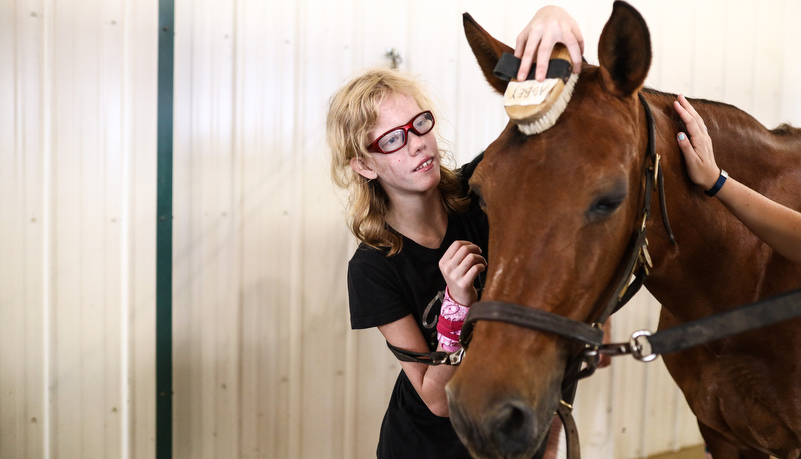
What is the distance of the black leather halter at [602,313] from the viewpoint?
0.76 meters

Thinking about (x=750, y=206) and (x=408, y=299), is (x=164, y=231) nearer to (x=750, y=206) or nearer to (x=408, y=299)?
(x=408, y=299)

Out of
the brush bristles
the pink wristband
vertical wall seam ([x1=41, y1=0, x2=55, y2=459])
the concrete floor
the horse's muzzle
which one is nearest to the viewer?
the horse's muzzle

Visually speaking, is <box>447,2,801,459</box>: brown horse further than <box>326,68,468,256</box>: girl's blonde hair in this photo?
No

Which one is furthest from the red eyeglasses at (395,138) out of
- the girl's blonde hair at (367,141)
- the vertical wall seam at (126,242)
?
the vertical wall seam at (126,242)

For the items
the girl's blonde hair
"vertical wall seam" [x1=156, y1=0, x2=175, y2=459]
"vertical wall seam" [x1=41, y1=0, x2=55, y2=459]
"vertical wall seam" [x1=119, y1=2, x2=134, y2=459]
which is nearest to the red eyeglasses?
the girl's blonde hair

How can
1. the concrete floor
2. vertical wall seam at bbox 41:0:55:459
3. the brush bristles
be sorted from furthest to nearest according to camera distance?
the concrete floor < vertical wall seam at bbox 41:0:55:459 < the brush bristles

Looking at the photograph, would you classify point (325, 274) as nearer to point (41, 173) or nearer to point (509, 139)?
point (41, 173)

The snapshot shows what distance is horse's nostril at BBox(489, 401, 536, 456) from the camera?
718 mm

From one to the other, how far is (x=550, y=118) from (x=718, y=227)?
1.77 ft

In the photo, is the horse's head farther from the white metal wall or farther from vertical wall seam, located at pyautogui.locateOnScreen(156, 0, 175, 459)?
vertical wall seam, located at pyautogui.locateOnScreen(156, 0, 175, 459)

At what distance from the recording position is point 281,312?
2.12 meters

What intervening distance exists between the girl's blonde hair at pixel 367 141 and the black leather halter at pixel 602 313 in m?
0.46

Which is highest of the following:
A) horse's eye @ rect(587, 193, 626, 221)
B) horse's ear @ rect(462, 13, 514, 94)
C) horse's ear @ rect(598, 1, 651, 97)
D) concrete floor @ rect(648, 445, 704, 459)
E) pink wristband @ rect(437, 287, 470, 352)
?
horse's ear @ rect(462, 13, 514, 94)

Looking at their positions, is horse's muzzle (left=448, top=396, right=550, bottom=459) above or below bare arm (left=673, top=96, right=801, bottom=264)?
below
